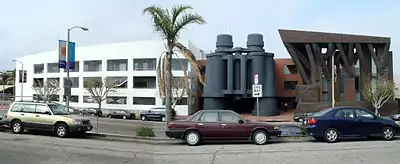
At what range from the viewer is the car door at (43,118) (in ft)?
57.3

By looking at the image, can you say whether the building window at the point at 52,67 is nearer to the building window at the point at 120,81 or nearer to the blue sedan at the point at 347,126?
the building window at the point at 120,81

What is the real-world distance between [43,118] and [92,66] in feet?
176

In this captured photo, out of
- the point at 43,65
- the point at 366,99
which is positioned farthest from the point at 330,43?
the point at 43,65

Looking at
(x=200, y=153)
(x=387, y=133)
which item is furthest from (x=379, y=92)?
(x=200, y=153)

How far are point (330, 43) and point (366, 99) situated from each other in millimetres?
8929

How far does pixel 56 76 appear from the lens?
73.3 m

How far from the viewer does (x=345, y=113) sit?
1570cm

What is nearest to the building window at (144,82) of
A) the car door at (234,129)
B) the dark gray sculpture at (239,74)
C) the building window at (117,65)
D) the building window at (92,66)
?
the building window at (117,65)

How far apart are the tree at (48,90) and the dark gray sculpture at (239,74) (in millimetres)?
27936

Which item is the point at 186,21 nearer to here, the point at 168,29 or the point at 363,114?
the point at 168,29

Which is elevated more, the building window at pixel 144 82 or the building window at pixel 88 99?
the building window at pixel 144 82

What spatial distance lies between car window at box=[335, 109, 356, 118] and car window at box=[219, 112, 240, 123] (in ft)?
12.9

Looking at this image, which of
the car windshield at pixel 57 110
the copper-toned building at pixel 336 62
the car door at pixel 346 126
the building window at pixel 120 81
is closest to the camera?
the car door at pixel 346 126

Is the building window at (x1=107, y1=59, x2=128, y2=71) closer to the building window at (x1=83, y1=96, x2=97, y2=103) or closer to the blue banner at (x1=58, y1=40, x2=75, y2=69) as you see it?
the building window at (x1=83, y1=96, x2=97, y2=103)
